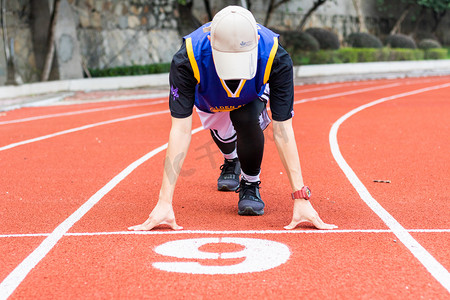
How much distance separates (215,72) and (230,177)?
5.90ft

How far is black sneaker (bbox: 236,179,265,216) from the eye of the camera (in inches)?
188

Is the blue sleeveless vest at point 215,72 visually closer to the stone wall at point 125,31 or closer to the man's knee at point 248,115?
the man's knee at point 248,115

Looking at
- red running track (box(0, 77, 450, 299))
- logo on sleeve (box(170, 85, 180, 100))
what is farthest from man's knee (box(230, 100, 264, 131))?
red running track (box(0, 77, 450, 299))

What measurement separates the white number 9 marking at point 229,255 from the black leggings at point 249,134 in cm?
81

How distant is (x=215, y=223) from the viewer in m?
4.60

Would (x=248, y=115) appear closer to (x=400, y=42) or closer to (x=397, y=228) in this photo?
(x=397, y=228)

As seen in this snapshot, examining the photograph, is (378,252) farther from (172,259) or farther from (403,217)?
(172,259)

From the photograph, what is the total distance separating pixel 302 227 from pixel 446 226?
3.37 feet

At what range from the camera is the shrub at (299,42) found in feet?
81.6

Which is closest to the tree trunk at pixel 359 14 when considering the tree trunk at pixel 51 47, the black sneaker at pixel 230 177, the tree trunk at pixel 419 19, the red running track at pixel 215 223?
the tree trunk at pixel 419 19

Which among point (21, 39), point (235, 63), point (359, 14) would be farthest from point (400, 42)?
point (235, 63)

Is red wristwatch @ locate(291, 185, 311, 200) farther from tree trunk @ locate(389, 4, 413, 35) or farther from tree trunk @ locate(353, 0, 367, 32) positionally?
tree trunk @ locate(389, 4, 413, 35)

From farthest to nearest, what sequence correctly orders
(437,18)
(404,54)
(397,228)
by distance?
(437,18)
(404,54)
(397,228)

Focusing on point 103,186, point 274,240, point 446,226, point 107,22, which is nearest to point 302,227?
point 274,240
